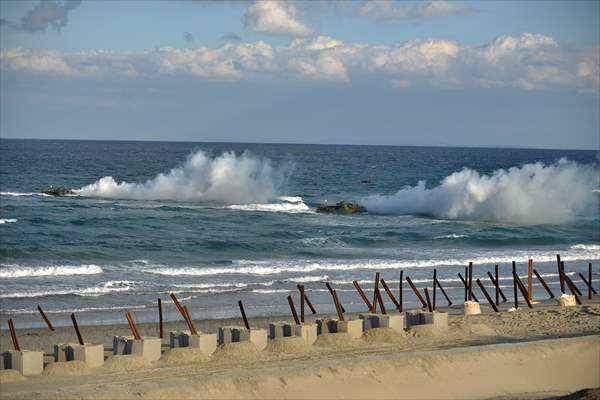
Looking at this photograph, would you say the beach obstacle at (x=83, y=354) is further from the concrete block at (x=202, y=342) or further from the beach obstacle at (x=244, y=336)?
the beach obstacle at (x=244, y=336)

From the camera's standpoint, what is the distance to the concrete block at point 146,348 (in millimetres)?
14477

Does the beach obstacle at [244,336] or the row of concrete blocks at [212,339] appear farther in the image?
the beach obstacle at [244,336]

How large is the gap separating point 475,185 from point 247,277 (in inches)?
1201

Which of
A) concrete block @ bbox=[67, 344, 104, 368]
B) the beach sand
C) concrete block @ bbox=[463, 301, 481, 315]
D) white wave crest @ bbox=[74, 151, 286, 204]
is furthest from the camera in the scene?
white wave crest @ bbox=[74, 151, 286, 204]

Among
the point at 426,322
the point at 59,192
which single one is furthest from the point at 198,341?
the point at 59,192

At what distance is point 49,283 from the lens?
25.1 m

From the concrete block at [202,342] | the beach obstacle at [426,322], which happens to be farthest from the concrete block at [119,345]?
the beach obstacle at [426,322]

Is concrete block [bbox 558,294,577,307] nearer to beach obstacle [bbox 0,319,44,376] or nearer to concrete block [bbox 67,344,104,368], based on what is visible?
concrete block [bbox 67,344,104,368]

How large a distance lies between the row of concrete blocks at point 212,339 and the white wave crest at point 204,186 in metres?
41.1

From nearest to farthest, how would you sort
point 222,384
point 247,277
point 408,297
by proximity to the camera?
point 222,384 → point 408,297 → point 247,277

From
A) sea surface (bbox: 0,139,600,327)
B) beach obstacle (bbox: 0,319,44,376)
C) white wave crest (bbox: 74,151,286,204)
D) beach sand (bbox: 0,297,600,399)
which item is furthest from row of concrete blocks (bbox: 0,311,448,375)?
white wave crest (bbox: 74,151,286,204)

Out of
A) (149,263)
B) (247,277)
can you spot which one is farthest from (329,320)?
(149,263)

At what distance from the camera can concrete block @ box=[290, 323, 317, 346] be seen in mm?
15633

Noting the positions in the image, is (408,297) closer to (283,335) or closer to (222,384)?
(283,335)
